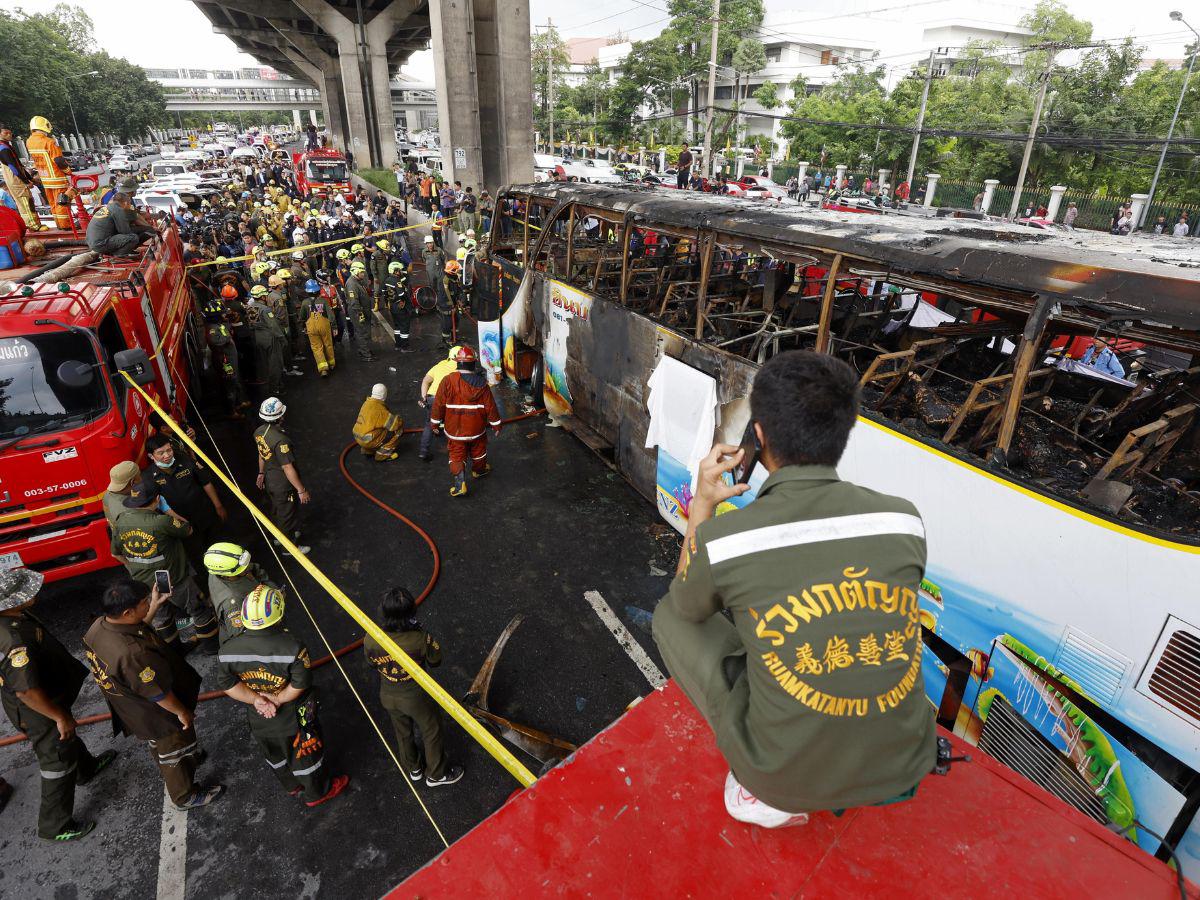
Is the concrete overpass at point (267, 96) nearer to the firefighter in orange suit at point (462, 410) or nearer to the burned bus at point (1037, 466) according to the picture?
the firefighter in orange suit at point (462, 410)

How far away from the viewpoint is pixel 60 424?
534cm

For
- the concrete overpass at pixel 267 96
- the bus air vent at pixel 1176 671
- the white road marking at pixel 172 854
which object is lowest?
the white road marking at pixel 172 854

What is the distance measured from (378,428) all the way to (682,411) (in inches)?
168

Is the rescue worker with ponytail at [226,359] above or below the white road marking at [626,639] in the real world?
above

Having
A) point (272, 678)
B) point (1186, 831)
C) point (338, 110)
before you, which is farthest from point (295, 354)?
point (338, 110)

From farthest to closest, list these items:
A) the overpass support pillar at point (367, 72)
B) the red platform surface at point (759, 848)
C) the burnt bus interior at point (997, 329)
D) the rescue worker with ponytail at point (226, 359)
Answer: the overpass support pillar at point (367, 72), the rescue worker with ponytail at point (226, 359), the burnt bus interior at point (997, 329), the red platform surface at point (759, 848)

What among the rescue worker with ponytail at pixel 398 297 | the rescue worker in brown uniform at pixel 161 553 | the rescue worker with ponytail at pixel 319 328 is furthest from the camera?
the rescue worker with ponytail at pixel 398 297

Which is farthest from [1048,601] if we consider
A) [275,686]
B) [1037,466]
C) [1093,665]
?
[275,686]

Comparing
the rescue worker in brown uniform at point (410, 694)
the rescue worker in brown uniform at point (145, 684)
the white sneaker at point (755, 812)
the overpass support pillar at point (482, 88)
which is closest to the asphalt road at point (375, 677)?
the rescue worker in brown uniform at point (410, 694)

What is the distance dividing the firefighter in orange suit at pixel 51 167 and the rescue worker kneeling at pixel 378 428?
19.1 ft

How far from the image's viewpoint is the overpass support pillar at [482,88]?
21.1 meters

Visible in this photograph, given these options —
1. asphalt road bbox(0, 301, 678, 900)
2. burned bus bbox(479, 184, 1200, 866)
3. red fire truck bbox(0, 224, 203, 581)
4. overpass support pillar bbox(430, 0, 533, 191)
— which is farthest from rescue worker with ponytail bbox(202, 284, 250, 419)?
overpass support pillar bbox(430, 0, 533, 191)

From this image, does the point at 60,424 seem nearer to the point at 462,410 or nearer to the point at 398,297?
the point at 462,410

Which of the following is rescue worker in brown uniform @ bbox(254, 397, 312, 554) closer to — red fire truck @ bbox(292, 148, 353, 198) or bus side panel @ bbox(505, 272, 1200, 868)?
bus side panel @ bbox(505, 272, 1200, 868)
